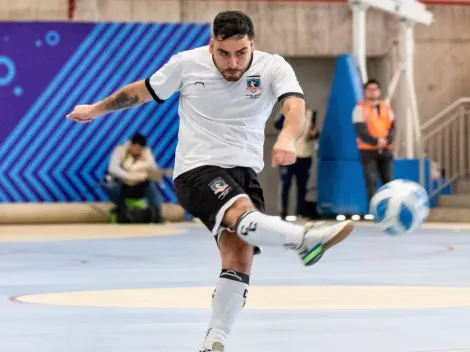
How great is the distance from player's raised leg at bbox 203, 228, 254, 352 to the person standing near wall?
14221 millimetres

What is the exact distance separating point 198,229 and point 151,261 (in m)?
6.34

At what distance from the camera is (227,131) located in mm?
6895

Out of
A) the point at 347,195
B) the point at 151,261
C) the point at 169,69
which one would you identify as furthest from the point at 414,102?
the point at 169,69

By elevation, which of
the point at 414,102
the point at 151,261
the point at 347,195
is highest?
the point at 414,102

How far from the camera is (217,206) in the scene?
6.65 meters

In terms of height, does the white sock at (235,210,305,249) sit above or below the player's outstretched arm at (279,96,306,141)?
below

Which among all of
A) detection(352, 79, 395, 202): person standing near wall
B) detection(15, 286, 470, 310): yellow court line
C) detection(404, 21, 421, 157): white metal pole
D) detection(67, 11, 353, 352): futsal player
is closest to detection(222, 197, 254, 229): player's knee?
detection(67, 11, 353, 352): futsal player

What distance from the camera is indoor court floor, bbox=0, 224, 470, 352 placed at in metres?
7.40

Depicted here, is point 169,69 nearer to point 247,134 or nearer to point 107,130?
point 247,134

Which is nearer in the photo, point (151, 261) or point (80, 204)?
point (151, 261)

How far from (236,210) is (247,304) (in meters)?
2.95

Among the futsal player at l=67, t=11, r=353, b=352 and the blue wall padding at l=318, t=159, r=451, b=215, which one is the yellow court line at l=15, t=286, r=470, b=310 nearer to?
the futsal player at l=67, t=11, r=353, b=352

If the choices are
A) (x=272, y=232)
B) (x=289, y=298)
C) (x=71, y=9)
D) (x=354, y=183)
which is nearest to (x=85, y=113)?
(x=272, y=232)

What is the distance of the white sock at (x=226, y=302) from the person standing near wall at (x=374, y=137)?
1429cm
